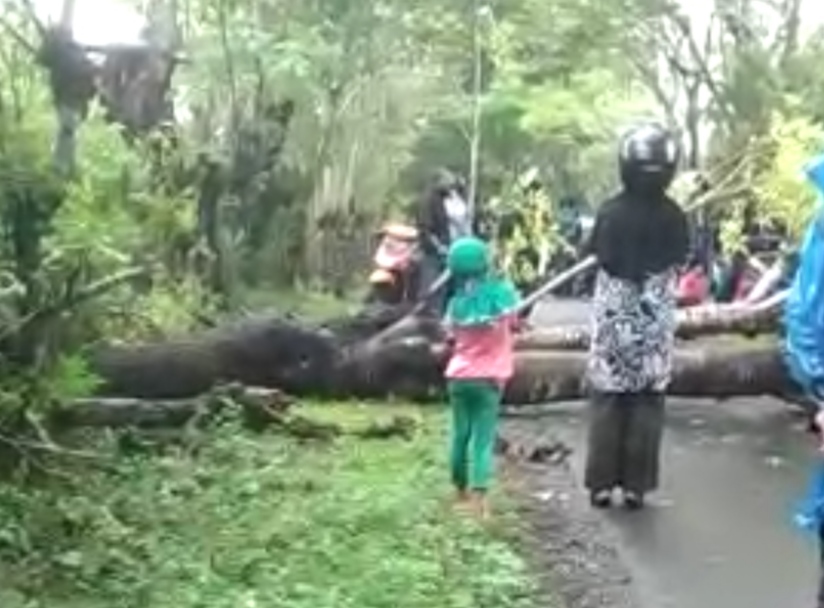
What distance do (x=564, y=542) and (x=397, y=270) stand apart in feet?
31.8

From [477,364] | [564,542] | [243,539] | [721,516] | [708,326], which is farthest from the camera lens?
[708,326]

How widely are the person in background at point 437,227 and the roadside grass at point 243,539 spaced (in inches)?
299

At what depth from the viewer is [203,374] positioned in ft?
41.9

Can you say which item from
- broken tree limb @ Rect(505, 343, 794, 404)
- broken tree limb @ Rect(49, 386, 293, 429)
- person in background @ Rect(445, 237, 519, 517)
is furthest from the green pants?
broken tree limb @ Rect(505, 343, 794, 404)

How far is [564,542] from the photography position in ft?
29.5

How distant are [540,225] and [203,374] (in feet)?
21.9

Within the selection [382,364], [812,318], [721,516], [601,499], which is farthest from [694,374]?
[812,318]

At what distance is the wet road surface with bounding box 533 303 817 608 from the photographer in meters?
7.99

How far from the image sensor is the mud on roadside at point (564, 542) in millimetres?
7715

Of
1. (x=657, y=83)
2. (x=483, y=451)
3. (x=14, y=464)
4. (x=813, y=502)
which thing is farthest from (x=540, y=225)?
(x=657, y=83)

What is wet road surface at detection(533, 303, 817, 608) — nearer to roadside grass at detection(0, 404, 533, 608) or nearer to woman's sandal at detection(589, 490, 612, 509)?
woman's sandal at detection(589, 490, 612, 509)

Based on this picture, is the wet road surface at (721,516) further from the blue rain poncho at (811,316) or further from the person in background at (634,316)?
the blue rain poncho at (811,316)

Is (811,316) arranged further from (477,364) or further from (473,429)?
(473,429)

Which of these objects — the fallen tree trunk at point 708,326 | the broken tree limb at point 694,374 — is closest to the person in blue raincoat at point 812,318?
the broken tree limb at point 694,374
